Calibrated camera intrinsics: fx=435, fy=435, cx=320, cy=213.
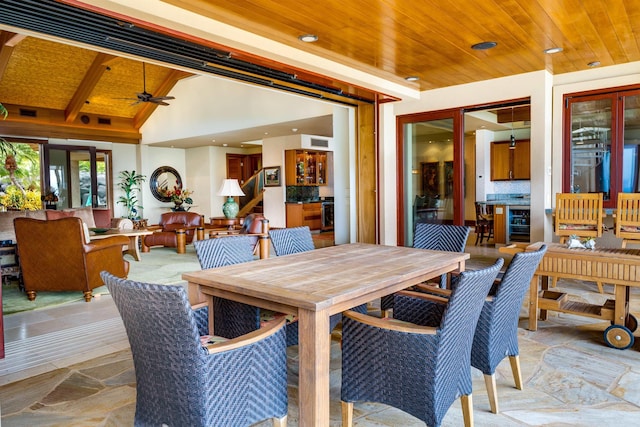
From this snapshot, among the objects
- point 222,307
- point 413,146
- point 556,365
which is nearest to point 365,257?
point 222,307

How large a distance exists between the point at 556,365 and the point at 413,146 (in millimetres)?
4644

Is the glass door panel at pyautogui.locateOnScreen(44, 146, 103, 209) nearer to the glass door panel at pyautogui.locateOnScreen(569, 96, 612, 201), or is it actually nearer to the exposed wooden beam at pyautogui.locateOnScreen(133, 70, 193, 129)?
the exposed wooden beam at pyautogui.locateOnScreen(133, 70, 193, 129)

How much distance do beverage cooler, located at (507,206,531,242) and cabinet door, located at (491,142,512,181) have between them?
176 centimetres

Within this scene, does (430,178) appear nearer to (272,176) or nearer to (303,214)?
(303,214)

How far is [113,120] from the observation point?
12.2 meters

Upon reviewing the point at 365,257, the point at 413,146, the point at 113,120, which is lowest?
the point at 365,257

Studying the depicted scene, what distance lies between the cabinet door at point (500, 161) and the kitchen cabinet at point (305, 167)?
4.39 metres

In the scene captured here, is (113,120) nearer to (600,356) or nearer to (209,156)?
(209,156)

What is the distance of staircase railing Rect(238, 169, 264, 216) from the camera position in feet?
42.7

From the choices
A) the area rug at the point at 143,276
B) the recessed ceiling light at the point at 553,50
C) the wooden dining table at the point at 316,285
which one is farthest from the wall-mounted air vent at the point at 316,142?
the wooden dining table at the point at 316,285

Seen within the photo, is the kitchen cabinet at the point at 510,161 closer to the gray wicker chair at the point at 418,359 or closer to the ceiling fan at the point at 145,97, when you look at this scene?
the ceiling fan at the point at 145,97

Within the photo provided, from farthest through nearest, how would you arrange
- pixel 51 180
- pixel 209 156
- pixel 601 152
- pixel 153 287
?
pixel 209 156, pixel 51 180, pixel 601 152, pixel 153 287

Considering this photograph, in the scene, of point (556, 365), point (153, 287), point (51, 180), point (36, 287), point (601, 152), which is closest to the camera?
point (153, 287)

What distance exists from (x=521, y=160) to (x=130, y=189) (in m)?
10.6
